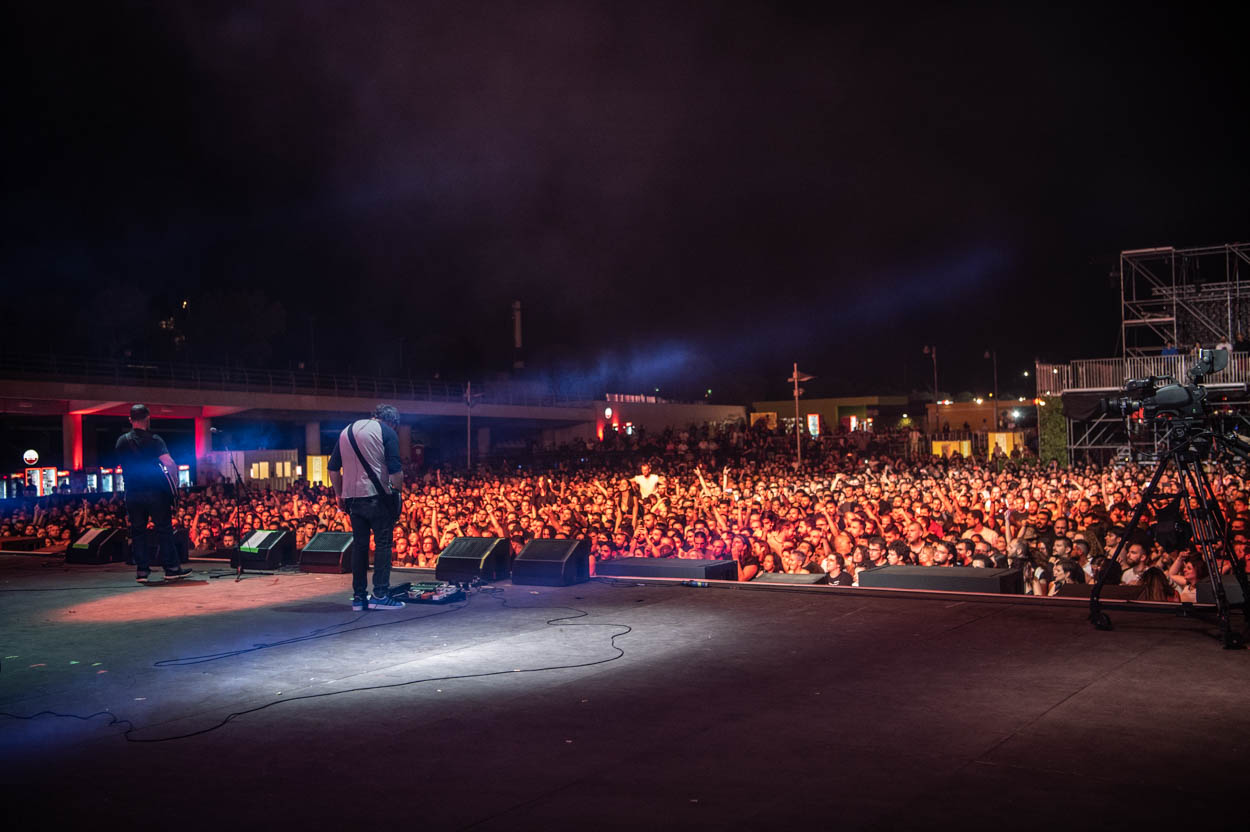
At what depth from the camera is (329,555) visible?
8.91m

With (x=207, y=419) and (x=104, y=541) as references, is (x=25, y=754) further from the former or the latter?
(x=207, y=419)

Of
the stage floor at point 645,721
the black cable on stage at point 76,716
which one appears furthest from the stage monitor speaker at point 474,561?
the black cable on stage at point 76,716

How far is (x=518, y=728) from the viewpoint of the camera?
3580 millimetres

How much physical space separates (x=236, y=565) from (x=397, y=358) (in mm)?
49632

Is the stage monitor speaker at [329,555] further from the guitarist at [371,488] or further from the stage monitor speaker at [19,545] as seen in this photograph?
the stage monitor speaker at [19,545]

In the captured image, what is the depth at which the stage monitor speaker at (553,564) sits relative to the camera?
24.7 ft

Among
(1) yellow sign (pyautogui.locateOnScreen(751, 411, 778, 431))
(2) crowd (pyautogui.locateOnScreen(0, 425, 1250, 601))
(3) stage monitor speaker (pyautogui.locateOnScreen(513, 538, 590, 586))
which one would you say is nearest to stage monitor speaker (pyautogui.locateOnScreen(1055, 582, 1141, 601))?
(2) crowd (pyautogui.locateOnScreen(0, 425, 1250, 601))

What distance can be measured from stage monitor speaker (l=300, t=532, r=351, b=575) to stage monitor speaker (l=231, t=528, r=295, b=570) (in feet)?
1.21

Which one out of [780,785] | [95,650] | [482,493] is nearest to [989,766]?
[780,785]

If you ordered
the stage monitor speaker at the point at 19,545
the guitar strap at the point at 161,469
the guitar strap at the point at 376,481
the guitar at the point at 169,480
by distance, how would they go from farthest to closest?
1. the stage monitor speaker at the point at 19,545
2. the guitar at the point at 169,480
3. the guitar strap at the point at 161,469
4. the guitar strap at the point at 376,481

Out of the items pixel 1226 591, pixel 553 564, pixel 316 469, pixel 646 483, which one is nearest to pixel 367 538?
pixel 553 564

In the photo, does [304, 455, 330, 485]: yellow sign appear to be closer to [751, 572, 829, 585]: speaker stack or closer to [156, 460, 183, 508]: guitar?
[156, 460, 183, 508]: guitar

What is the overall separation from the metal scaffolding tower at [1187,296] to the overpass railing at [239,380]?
930 inches

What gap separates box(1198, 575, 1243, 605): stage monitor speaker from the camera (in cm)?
547
